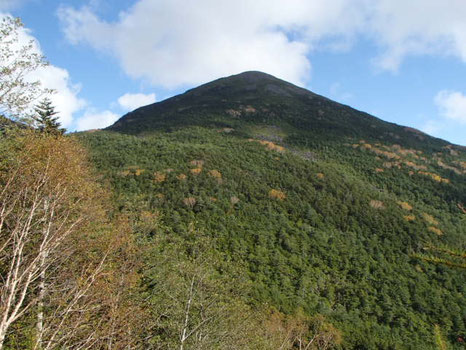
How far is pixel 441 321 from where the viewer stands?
32.3 m

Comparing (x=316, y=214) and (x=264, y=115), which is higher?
(x=264, y=115)

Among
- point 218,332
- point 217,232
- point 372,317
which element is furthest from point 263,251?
point 218,332

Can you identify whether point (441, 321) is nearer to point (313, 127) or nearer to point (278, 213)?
point (278, 213)

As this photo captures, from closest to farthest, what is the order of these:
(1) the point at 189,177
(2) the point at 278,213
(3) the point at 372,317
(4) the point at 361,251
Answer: (3) the point at 372,317 → (4) the point at 361,251 → (2) the point at 278,213 → (1) the point at 189,177

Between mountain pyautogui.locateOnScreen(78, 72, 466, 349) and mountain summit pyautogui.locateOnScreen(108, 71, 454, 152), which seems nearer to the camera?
mountain pyautogui.locateOnScreen(78, 72, 466, 349)

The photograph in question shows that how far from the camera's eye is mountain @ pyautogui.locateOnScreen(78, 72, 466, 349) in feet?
103

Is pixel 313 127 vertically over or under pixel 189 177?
over

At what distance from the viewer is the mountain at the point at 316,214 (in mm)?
31344

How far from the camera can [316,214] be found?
49312 millimetres

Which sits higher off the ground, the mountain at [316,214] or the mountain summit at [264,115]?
the mountain summit at [264,115]

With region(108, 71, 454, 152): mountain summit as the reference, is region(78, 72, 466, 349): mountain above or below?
below

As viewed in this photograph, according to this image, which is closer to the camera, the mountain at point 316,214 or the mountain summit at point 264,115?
the mountain at point 316,214

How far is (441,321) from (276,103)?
3772 inches

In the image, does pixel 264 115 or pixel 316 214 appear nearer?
pixel 316 214
